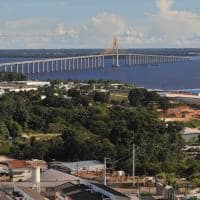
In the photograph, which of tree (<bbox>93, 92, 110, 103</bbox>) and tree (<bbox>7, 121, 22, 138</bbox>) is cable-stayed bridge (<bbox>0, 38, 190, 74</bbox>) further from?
tree (<bbox>7, 121, 22, 138</bbox>)

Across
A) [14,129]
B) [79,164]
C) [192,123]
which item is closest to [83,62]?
[192,123]

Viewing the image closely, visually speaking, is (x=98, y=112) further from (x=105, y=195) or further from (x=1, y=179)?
(x=105, y=195)

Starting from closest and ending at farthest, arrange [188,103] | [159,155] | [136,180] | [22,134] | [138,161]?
[136,180] → [138,161] → [159,155] → [22,134] → [188,103]

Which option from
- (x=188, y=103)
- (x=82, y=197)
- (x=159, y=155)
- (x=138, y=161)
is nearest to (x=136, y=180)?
(x=138, y=161)

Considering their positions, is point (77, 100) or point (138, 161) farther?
point (77, 100)

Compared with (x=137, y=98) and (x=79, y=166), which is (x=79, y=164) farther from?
(x=137, y=98)

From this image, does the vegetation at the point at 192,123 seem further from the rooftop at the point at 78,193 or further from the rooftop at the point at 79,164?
the rooftop at the point at 78,193

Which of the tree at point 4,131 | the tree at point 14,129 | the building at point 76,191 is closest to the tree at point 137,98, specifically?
the tree at point 14,129

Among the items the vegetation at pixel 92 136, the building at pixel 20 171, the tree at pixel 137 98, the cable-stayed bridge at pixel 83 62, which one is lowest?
the building at pixel 20 171
